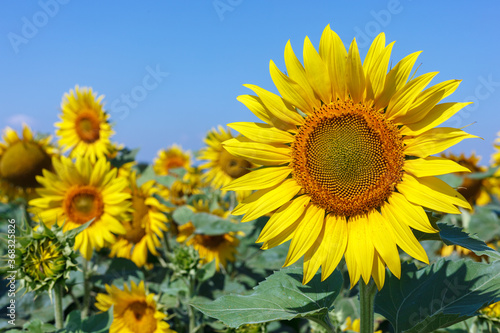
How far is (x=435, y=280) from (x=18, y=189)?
534cm

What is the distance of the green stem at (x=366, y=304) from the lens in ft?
6.93

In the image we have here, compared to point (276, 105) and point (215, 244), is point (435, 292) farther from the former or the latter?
point (215, 244)

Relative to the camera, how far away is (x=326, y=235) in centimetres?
210

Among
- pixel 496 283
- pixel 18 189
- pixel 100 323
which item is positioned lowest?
pixel 496 283

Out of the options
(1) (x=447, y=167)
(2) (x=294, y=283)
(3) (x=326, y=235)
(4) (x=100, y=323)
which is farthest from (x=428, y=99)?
(4) (x=100, y=323)

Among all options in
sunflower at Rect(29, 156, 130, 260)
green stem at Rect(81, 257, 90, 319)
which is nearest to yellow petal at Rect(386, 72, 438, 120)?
sunflower at Rect(29, 156, 130, 260)

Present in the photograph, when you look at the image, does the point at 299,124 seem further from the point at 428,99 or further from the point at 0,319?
the point at 0,319

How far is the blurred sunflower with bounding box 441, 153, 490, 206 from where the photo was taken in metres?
5.91

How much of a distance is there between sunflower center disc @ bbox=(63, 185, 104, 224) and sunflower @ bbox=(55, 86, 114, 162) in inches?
59.1

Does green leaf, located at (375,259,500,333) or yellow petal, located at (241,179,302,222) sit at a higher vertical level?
yellow petal, located at (241,179,302,222)

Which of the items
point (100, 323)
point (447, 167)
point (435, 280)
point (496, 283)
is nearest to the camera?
point (447, 167)

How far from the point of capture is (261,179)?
86.0 inches

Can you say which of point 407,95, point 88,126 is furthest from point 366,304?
point 88,126

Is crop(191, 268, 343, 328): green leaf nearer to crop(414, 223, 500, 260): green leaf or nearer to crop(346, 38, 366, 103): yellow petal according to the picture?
crop(414, 223, 500, 260): green leaf
